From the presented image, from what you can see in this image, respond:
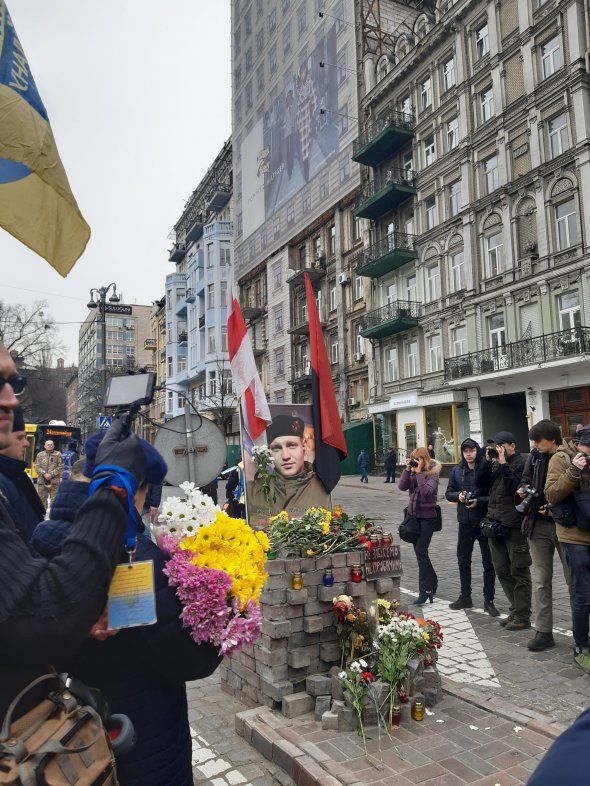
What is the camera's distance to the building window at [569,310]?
74.6 ft

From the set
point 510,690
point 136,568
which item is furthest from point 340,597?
point 136,568

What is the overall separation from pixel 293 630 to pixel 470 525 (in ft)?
12.2

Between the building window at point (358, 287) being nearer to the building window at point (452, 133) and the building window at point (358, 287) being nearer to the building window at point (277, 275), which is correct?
the building window at point (452, 133)

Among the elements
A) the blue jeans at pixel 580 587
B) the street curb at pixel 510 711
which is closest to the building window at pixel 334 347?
the blue jeans at pixel 580 587

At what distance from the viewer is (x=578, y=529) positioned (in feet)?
17.5

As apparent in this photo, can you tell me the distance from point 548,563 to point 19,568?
561 centimetres

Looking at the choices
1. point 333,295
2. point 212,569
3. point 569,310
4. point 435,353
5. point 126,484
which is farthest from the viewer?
point 333,295

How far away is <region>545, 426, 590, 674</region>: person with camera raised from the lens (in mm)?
5223

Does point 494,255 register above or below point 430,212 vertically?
below

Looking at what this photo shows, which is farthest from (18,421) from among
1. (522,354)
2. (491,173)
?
(491,173)

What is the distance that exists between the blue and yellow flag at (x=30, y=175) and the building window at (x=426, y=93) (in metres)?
30.9

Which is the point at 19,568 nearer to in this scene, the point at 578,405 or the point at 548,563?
the point at 548,563

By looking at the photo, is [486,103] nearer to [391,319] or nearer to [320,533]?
[391,319]

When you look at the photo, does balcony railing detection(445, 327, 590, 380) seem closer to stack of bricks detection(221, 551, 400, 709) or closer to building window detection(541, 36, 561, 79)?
building window detection(541, 36, 561, 79)
